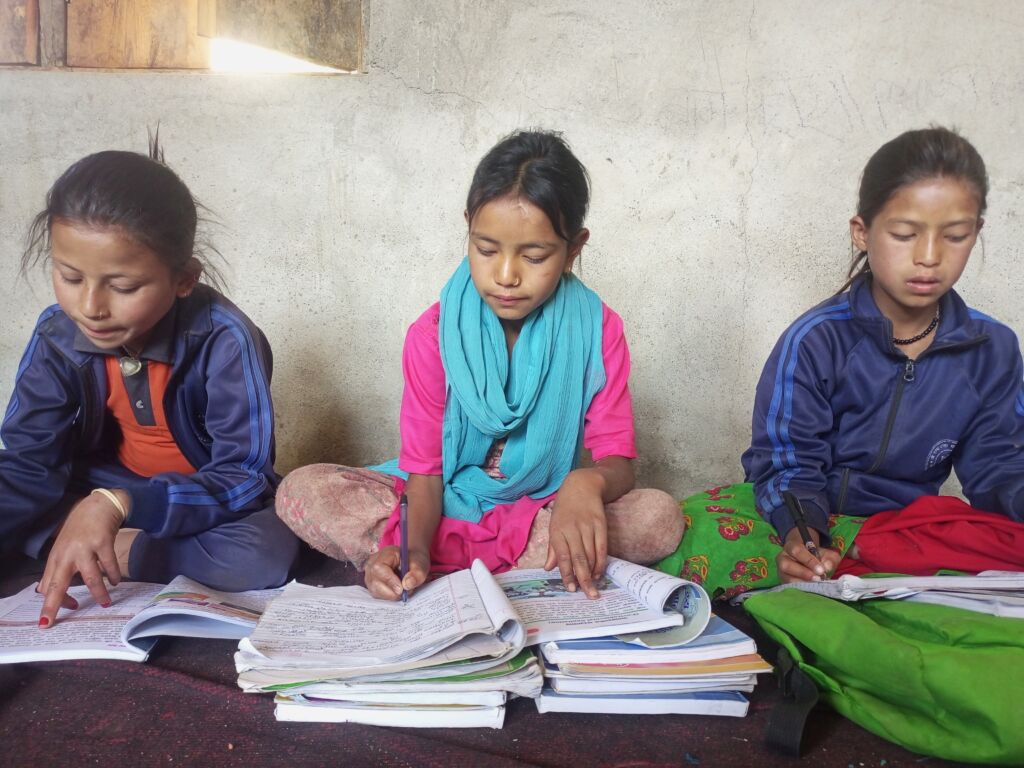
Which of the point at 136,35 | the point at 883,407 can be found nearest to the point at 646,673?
the point at 883,407

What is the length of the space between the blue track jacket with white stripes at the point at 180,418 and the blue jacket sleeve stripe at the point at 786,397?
3.40 feet

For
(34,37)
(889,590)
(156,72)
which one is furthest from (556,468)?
(34,37)

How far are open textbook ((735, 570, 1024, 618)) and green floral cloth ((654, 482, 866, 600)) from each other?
0.86ft

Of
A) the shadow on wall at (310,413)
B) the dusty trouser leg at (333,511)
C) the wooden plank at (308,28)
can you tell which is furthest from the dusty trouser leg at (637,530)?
the wooden plank at (308,28)

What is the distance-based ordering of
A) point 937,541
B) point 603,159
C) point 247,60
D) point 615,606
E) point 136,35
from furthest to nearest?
point 247,60 → point 136,35 → point 603,159 → point 937,541 → point 615,606

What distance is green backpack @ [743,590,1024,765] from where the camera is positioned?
100cm

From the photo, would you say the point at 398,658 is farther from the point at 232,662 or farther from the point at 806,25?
the point at 806,25

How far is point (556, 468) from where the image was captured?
170cm

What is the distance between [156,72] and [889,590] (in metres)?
2.37

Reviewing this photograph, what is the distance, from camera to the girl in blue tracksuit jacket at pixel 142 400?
1.43 meters

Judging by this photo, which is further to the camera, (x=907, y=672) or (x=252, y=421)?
(x=252, y=421)

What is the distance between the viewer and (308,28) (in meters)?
2.35

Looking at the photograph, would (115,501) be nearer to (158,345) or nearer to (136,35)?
(158,345)

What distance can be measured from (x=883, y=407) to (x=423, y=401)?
3.12 feet
